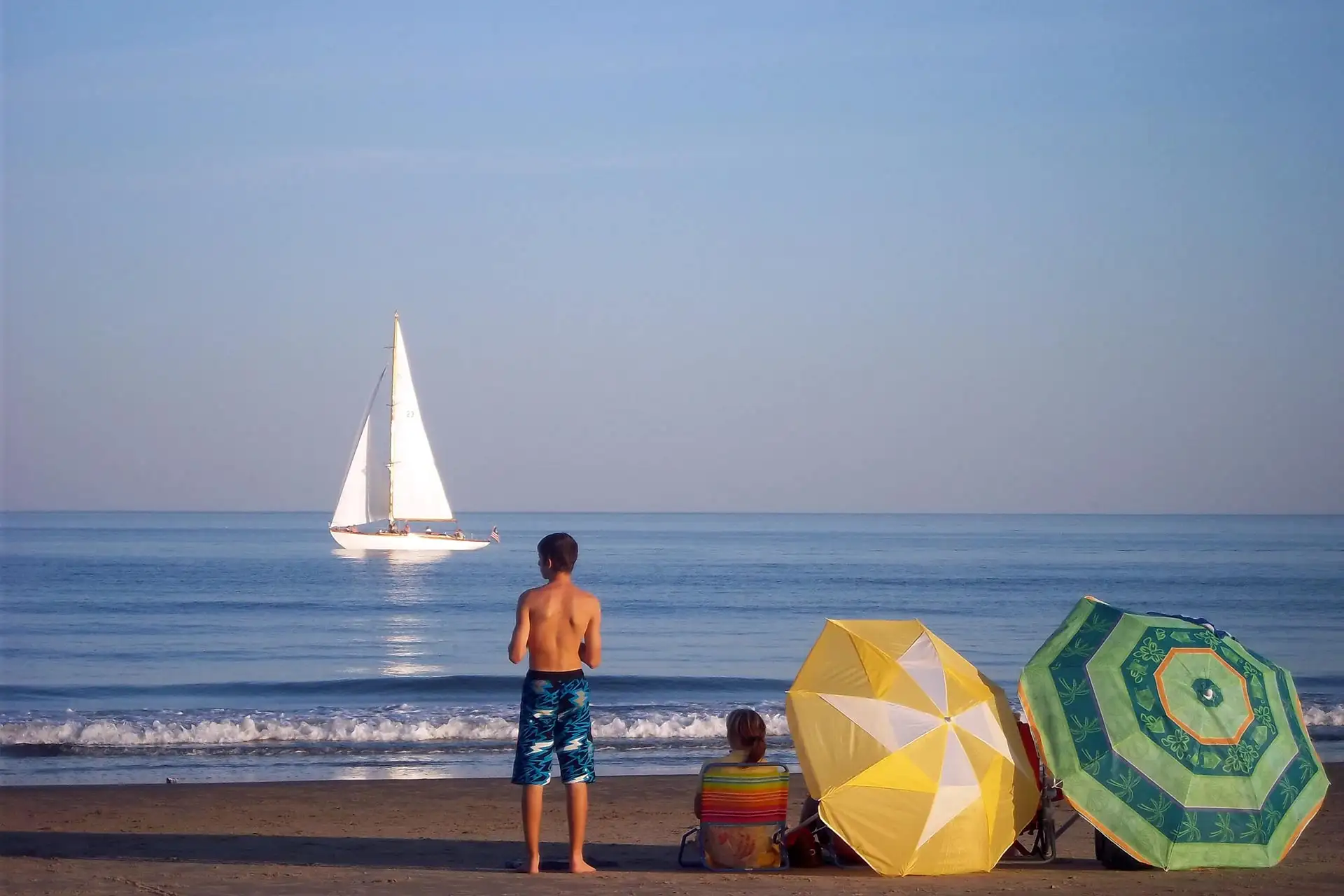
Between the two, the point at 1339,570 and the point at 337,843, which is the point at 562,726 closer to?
the point at 337,843

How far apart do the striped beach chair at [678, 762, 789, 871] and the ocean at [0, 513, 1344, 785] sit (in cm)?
497

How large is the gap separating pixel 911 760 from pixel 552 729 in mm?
1669

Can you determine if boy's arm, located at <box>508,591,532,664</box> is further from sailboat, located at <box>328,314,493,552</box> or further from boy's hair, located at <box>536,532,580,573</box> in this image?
sailboat, located at <box>328,314,493,552</box>

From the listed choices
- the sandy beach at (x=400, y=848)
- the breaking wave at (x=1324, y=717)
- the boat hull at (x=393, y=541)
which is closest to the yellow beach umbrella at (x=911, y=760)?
the sandy beach at (x=400, y=848)

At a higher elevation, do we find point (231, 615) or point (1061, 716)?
point (1061, 716)

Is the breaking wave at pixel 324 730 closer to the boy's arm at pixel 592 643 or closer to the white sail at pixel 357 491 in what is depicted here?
the boy's arm at pixel 592 643

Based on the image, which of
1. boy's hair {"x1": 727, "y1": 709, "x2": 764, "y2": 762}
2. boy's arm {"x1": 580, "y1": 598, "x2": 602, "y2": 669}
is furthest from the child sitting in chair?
boy's arm {"x1": 580, "y1": 598, "x2": 602, "y2": 669}

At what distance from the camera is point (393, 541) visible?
183ft

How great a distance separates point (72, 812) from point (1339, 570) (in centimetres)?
5011

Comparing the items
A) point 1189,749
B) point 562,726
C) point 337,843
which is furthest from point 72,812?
point 1189,749

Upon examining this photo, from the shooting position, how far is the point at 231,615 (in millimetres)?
30938

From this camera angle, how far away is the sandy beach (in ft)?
19.0

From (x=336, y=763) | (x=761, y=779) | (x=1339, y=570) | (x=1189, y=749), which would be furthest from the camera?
(x=1339, y=570)

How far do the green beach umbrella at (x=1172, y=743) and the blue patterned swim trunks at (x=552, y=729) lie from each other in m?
2.04
